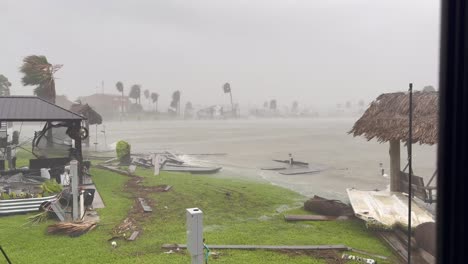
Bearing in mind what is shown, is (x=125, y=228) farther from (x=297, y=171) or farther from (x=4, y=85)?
(x=4, y=85)

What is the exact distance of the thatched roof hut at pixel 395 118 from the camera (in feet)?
40.1

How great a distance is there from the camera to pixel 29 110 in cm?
1487

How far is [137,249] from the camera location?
353 inches

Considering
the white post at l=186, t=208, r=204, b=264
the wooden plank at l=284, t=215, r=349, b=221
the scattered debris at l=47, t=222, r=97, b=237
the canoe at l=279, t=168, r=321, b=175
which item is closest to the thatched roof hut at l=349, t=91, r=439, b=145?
the wooden plank at l=284, t=215, r=349, b=221

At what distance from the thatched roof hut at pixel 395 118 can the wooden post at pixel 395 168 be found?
114 centimetres

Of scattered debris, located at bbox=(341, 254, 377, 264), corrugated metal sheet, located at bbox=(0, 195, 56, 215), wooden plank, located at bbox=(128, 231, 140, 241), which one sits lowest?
scattered debris, located at bbox=(341, 254, 377, 264)

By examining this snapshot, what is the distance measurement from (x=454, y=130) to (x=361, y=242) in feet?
29.1

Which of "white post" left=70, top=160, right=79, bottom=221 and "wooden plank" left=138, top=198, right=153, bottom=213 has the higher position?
"white post" left=70, top=160, right=79, bottom=221

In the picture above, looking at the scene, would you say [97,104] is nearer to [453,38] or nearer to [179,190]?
[179,190]

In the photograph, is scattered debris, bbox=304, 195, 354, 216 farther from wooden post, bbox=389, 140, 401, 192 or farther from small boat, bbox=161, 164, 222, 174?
small boat, bbox=161, 164, 222, 174

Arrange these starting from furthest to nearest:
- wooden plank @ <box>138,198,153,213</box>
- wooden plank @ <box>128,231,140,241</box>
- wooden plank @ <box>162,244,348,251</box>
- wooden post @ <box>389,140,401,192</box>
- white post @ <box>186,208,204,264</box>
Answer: wooden post @ <box>389,140,401,192</box> < wooden plank @ <box>138,198,153,213</box> < wooden plank @ <box>128,231,140,241</box> < wooden plank @ <box>162,244,348,251</box> < white post @ <box>186,208,204,264</box>

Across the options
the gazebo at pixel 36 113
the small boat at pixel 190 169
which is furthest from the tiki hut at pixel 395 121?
the small boat at pixel 190 169

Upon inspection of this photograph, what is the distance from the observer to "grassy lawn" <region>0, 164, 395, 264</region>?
845cm

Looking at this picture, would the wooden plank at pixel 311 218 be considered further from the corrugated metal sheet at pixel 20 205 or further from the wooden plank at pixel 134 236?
the corrugated metal sheet at pixel 20 205
